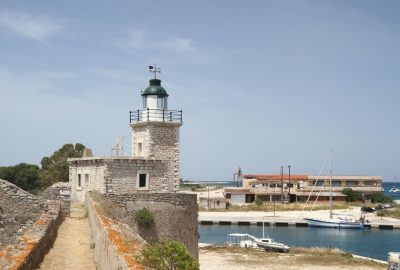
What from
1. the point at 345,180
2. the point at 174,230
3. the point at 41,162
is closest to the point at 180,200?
the point at 174,230

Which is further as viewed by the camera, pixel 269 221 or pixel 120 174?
Result: pixel 269 221

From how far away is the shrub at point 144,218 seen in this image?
1991 cm

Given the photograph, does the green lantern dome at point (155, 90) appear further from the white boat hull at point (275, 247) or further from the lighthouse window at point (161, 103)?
the white boat hull at point (275, 247)

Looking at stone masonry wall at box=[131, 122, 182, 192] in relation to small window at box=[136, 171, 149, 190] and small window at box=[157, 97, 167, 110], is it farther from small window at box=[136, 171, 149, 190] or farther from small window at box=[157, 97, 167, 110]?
small window at box=[157, 97, 167, 110]

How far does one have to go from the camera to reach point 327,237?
65250mm

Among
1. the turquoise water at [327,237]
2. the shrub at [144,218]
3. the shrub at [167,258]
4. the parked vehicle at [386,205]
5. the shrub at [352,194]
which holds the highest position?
the shrub at [167,258]

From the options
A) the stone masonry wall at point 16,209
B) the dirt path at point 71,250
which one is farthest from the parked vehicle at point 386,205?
the stone masonry wall at point 16,209

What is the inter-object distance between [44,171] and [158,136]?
27.6m

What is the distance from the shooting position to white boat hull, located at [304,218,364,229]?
71000mm

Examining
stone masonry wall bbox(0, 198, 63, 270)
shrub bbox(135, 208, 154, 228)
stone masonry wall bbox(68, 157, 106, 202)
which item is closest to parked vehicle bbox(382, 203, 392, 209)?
stone masonry wall bbox(68, 157, 106, 202)

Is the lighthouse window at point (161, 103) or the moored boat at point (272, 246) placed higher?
the lighthouse window at point (161, 103)

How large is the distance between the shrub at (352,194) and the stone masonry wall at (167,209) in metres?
76.8

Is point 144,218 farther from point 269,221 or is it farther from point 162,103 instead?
point 269,221

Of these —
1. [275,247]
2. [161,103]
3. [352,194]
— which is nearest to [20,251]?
[161,103]
